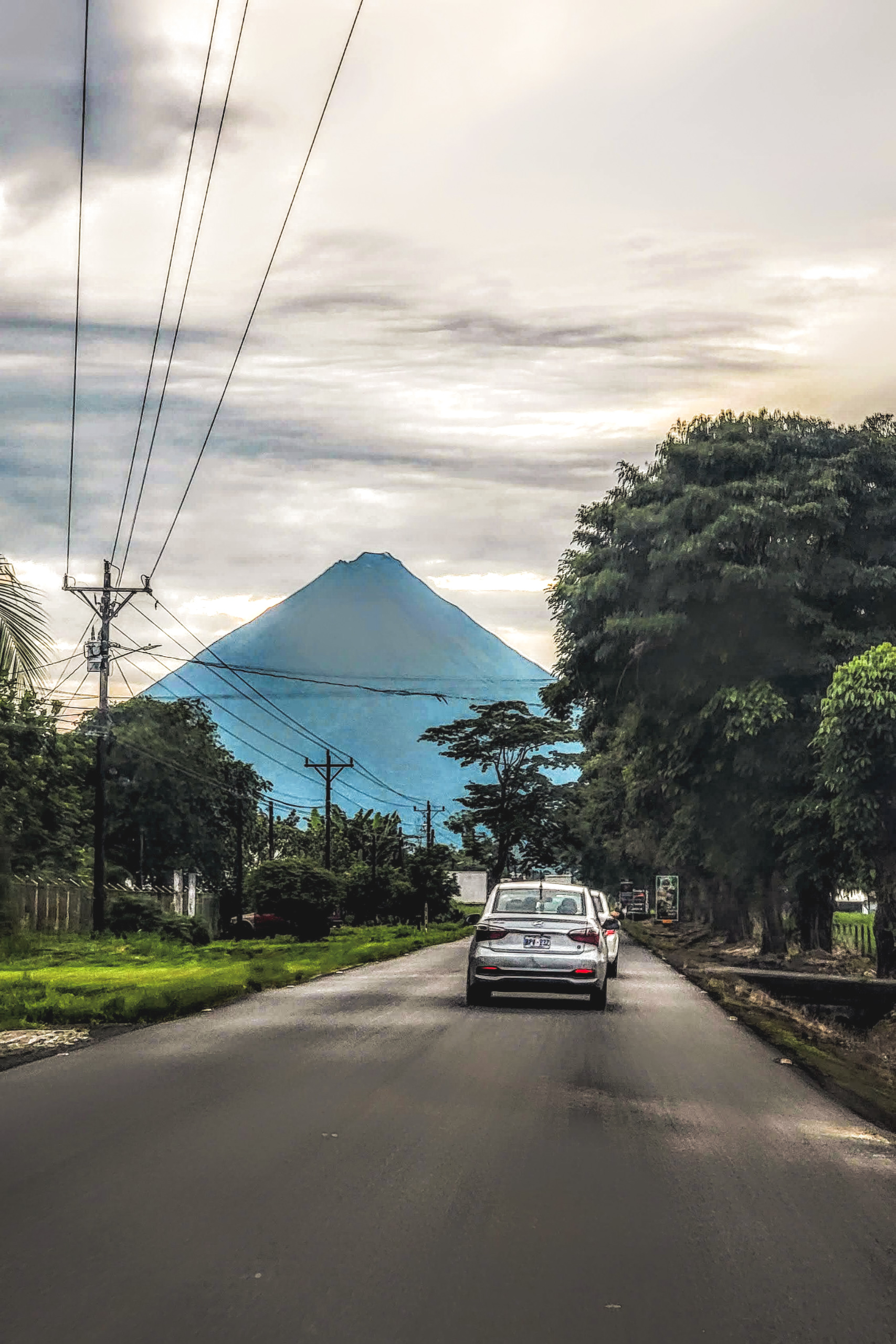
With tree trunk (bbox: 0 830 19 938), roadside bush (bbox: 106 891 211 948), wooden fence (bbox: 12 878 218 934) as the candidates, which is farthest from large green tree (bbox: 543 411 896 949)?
roadside bush (bbox: 106 891 211 948)

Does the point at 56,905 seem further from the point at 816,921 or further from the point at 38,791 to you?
the point at 816,921

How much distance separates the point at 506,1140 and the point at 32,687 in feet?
28.4

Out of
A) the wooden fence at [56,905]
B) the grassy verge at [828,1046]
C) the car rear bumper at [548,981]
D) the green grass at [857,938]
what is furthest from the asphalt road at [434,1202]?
the green grass at [857,938]

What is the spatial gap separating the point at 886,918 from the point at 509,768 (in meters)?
53.6

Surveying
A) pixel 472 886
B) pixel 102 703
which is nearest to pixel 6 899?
pixel 102 703

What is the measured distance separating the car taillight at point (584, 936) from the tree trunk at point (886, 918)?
1014 centimetres

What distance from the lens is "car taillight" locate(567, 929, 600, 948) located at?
65.1 ft

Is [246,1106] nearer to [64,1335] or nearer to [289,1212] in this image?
[289,1212]

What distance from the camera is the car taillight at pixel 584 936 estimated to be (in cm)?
1983

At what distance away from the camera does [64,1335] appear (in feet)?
16.5

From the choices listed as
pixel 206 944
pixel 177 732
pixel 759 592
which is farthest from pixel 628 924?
pixel 759 592

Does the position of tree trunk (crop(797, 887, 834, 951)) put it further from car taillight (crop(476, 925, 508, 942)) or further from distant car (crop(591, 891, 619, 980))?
car taillight (crop(476, 925, 508, 942))

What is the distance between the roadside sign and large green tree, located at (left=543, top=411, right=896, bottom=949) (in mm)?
54485

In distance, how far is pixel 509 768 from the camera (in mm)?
83250
